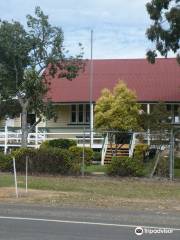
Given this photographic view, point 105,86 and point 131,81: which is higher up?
point 131,81

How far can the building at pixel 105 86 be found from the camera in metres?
40.0

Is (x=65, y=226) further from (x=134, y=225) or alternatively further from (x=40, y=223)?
(x=134, y=225)

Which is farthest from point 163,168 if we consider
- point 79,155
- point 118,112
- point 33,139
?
point 33,139

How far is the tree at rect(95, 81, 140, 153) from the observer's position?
3294 cm

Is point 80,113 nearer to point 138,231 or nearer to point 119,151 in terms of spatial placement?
point 119,151

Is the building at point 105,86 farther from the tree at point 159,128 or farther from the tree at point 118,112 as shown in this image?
the tree at point 159,128

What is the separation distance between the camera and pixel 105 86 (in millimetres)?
41312

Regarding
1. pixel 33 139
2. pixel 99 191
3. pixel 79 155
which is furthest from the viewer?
pixel 33 139

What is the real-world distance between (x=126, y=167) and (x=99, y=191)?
536 centimetres

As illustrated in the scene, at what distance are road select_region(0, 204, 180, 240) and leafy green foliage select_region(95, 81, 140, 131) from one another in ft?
58.1

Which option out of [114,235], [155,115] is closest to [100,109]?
[155,115]

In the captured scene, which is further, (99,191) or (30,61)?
(30,61)

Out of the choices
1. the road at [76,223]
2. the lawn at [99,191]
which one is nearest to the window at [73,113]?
the lawn at [99,191]

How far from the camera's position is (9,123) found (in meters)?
44.8
